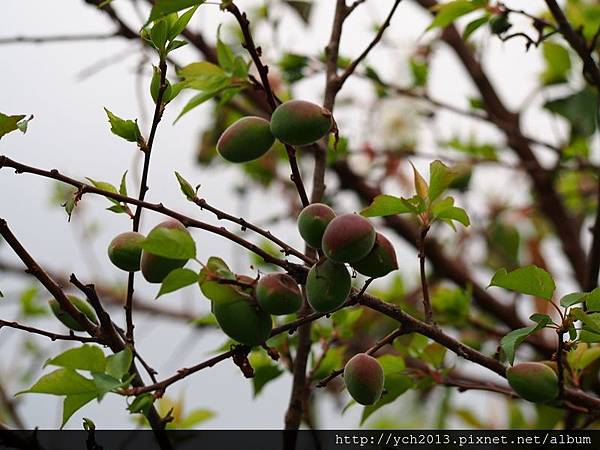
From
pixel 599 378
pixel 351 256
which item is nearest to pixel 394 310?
pixel 351 256

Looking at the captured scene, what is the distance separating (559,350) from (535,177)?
1.00 meters

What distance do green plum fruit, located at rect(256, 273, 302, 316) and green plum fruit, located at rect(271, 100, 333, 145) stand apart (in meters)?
0.12

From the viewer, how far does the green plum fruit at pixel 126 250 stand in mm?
510

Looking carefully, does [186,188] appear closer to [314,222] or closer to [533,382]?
[314,222]

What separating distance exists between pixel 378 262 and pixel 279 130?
119 mm

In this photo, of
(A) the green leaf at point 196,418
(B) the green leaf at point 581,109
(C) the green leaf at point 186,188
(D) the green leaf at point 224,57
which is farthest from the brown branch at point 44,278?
(B) the green leaf at point 581,109

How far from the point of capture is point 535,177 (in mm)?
1465

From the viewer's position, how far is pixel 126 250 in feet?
1.67

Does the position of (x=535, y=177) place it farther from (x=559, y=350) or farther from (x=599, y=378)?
(x=559, y=350)

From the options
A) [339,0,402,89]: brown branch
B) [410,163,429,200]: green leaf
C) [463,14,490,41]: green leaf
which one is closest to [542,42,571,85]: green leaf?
[463,14,490,41]: green leaf

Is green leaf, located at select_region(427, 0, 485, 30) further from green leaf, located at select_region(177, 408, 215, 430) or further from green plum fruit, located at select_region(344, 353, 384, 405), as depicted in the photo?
green leaf, located at select_region(177, 408, 215, 430)

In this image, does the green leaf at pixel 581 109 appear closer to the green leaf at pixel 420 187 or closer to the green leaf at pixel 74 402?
the green leaf at pixel 420 187

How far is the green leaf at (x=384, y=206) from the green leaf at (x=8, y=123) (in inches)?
9.9

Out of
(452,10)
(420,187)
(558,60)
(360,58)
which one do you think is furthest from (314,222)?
(558,60)
